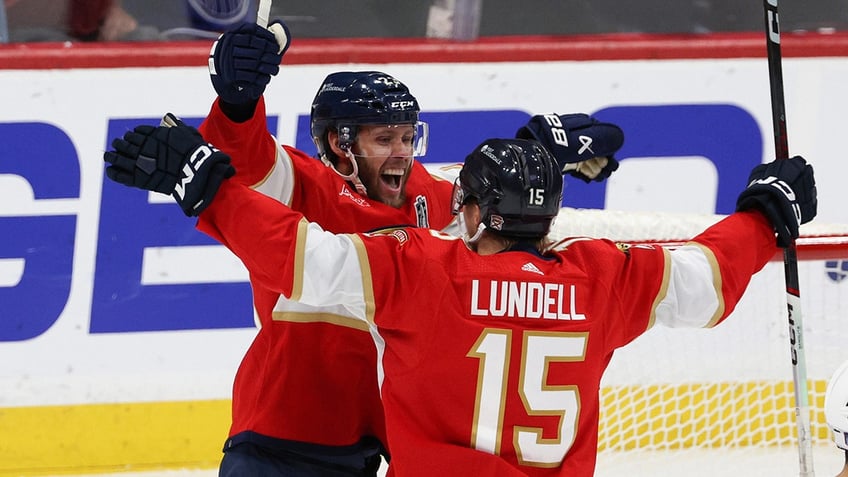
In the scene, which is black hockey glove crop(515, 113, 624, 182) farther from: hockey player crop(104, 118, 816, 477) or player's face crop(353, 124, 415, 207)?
hockey player crop(104, 118, 816, 477)

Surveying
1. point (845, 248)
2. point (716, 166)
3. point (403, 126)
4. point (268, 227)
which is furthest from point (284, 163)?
point (716, 166)

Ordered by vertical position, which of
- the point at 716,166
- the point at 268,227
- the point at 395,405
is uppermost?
the point at 716,166

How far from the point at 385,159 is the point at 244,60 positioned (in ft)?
1.71

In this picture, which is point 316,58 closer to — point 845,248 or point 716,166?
point 716,166

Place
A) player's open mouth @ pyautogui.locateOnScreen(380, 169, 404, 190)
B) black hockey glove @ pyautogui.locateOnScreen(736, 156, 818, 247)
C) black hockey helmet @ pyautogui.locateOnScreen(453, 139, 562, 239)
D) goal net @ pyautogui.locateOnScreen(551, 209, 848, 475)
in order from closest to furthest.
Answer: black hockey helmet @ pyautogui.locateOnScreen(453, 139, 562, 239) < black hockey glove @ pyautogui.locateOnScreen(736, 156, 818, 247) < player's open mouth @ pyautogui.locateOnScreen(380, 169, 404, 190) < goal net @ pyautogui.locateOnScreen(551, 209, 848, 475)

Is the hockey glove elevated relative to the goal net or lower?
elevated

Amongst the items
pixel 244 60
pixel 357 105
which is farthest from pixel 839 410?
pixel 244 60

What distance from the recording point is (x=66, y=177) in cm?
378

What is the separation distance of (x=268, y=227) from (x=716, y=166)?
93.0 inches

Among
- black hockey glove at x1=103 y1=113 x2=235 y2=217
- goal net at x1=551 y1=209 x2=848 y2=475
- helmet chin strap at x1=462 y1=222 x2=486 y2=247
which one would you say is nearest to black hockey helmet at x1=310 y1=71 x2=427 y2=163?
helmet chin strap at x1=462 y1=222 x2=486 y2=247

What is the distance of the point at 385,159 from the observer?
2.62 m

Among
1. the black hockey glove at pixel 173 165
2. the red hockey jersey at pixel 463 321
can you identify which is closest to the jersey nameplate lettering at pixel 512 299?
the red hockey jersey at pixel 463 321

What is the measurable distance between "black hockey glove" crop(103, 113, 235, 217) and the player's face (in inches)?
21.7

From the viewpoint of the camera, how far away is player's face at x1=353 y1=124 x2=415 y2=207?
2.61 meters
